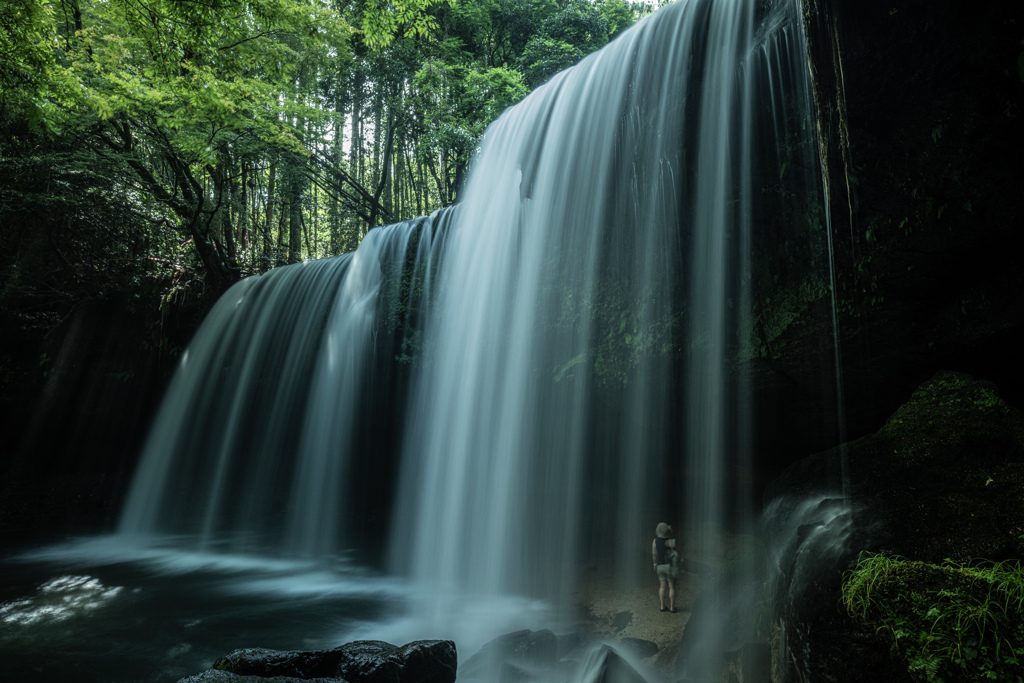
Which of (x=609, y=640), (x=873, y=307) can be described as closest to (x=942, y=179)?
(x=873, y=307)

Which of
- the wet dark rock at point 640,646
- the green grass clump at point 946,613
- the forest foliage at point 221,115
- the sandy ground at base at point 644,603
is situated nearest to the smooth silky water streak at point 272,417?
the forest foliage at point 221,115

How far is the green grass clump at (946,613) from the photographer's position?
2.27 m

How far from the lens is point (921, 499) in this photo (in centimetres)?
310

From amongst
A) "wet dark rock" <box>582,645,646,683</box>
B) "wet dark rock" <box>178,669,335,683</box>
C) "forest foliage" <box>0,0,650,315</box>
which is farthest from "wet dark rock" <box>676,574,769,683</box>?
"forest foliage" <box>0,0,650,315</box>

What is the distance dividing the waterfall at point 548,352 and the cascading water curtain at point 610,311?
0.10 feet

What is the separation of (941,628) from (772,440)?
3368 millimetres

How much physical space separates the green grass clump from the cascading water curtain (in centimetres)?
283

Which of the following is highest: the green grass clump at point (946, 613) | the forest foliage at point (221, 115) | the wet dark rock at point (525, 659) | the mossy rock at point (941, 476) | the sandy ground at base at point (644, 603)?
the forest foliage at point (221, 115)

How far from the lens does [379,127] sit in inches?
796

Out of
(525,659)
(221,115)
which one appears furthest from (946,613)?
(221,115)

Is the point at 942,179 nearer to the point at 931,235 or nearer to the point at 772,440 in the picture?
the point at 931,235

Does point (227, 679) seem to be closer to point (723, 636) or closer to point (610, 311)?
point (723, 636)

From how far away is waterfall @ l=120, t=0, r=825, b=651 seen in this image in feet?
17.6

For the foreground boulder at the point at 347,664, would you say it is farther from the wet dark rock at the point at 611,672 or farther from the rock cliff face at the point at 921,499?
the rock cliff face at the point at 921,499
